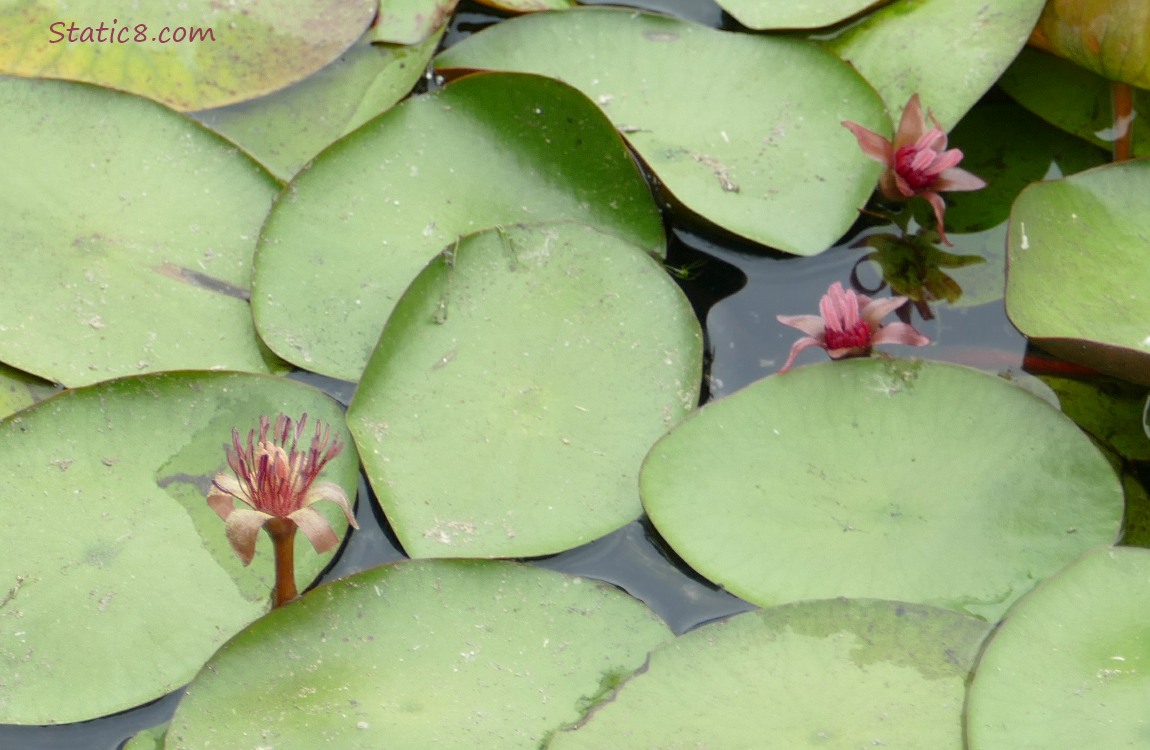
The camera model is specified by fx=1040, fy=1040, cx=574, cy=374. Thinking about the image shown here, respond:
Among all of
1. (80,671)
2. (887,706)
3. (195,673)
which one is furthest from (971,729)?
(80,671)

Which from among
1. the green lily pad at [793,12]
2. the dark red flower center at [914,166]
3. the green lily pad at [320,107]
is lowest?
the dark red flower center at [914,166]

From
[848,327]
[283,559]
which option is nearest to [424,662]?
[283,559]

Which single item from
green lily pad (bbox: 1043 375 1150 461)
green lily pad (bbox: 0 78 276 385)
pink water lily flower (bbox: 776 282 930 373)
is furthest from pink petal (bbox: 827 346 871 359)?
green lily pad (bbox: 0 78 276 385)

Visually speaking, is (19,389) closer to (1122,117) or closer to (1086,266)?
(1086,266)

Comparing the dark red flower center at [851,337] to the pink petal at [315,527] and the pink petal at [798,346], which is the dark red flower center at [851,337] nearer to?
the pink petal at [798,346]

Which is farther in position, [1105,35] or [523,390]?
[1105,35]

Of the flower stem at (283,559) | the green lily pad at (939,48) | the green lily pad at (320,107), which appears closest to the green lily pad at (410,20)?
the green lily pad at (320,107)

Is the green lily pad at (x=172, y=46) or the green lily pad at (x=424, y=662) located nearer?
the green lily pad at (x=424, y=662)
